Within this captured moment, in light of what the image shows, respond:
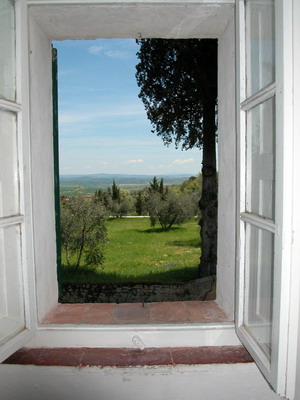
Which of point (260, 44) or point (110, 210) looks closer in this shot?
point (260, 44)

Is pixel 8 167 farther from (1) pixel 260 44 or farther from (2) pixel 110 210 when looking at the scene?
(2) pixel 110 210

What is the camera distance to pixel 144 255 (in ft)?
38.0

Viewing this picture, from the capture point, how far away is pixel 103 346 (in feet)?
5.48

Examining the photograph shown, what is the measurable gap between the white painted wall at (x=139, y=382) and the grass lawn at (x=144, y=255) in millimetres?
5894

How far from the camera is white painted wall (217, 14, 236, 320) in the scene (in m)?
1.75

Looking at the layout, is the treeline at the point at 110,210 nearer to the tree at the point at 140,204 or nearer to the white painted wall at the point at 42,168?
the tree at the point at 140,204

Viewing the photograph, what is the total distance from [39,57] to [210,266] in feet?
17.6

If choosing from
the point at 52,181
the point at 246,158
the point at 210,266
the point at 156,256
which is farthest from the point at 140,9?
the point at 156,256

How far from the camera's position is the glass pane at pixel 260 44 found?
1199 millimetres

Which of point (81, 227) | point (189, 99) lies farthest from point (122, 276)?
point (189, 99)

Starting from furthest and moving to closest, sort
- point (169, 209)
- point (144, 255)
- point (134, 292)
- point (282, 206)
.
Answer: point (169, 209) < point (144, 255) < point (134, 292) < point (282, 206)

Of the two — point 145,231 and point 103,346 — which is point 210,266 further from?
point 145,231

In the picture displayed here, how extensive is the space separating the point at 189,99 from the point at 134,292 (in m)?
3.95

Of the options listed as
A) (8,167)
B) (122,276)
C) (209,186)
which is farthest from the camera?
(122,276)
